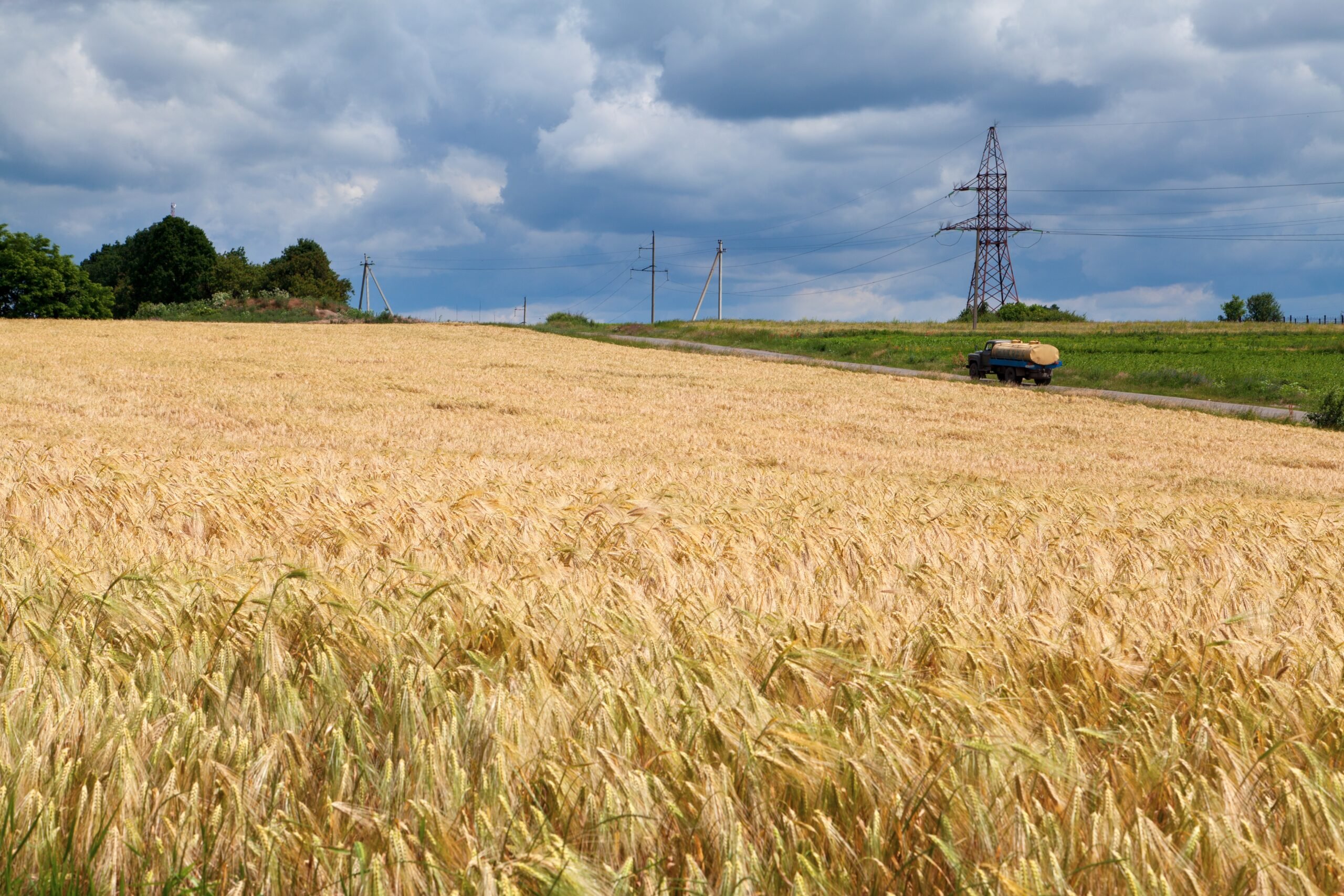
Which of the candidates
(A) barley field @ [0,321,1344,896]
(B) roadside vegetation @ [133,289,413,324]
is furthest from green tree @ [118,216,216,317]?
(A) barley field @ [0,321,1344,896]

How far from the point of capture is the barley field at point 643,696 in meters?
1.61

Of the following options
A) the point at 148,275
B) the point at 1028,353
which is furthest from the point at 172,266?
the point at 1028,353

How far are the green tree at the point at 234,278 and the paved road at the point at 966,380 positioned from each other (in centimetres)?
5096

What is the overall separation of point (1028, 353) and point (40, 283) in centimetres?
7271

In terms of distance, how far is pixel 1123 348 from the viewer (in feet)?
207

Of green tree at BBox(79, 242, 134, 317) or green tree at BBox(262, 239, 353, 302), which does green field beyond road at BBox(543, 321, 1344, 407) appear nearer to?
green tree at BBox(262, 239, 353, 302)

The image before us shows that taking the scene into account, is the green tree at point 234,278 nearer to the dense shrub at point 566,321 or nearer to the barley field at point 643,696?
the dense shrub at point 566,321

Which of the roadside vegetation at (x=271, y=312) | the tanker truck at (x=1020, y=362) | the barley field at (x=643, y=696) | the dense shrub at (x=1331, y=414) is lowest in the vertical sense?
the dense shrub at (x=1331, y=414)

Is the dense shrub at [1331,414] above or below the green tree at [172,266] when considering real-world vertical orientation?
below

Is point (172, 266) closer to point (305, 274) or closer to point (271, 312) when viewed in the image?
point (305, 274)

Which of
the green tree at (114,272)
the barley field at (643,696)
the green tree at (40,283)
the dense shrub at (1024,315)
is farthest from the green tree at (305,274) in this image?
the barley field at (643,696)

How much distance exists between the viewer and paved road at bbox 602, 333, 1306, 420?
112 feet

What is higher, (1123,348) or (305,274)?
(305,274)

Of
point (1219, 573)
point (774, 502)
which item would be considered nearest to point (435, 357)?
point (774, 502)
